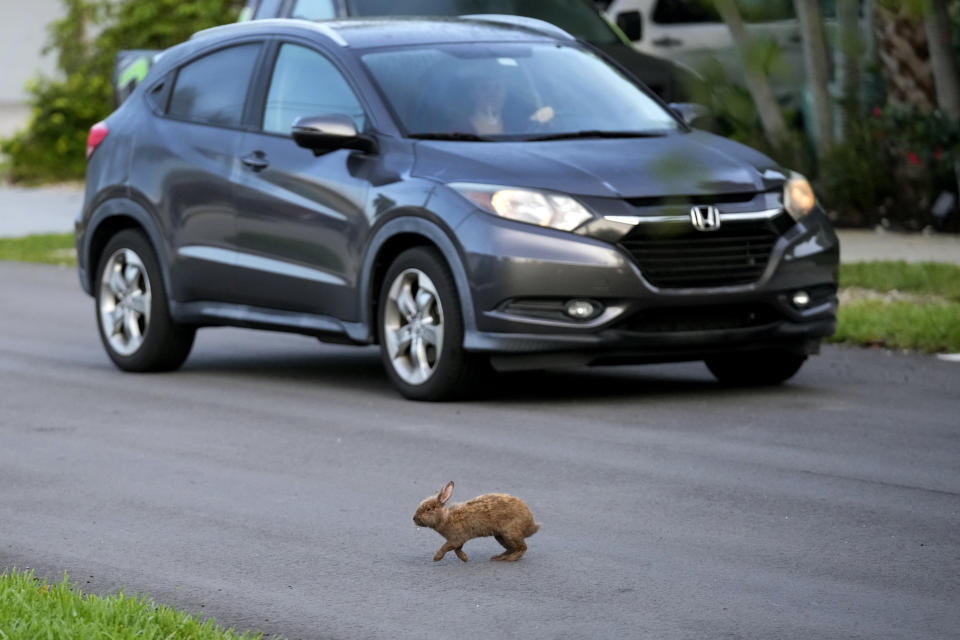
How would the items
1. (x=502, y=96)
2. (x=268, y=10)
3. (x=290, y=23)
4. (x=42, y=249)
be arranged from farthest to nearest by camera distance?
(x=42, y=249), (x=268, y=10), (x=290, y=23), (x=502, y=96)

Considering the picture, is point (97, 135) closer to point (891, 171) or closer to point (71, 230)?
point (891, 171)

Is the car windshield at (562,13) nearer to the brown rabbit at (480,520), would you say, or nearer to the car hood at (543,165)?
the car hood at (543,165)

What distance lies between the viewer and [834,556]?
5.09 meters

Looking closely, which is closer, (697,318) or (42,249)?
(697,318)

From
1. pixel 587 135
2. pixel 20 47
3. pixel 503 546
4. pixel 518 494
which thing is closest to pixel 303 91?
pixel 587 135

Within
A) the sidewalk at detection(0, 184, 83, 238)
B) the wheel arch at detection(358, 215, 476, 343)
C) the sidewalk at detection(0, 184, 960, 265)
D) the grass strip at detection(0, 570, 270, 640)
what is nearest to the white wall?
the sidewalk at detection(0, 184, 83, 238)

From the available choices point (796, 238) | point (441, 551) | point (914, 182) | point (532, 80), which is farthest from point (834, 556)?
point (914, 182)

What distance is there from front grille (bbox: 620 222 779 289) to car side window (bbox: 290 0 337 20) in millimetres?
6005

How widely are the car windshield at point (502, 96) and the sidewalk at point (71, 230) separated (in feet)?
17.5

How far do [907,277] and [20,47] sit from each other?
2606 cm

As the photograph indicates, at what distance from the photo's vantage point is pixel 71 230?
1966 cm

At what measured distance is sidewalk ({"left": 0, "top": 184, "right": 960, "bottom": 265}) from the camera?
14.2m

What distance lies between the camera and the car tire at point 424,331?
26.3ft

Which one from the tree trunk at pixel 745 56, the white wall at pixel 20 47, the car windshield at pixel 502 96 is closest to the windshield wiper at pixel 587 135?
the car windshield at pixel 502 96
